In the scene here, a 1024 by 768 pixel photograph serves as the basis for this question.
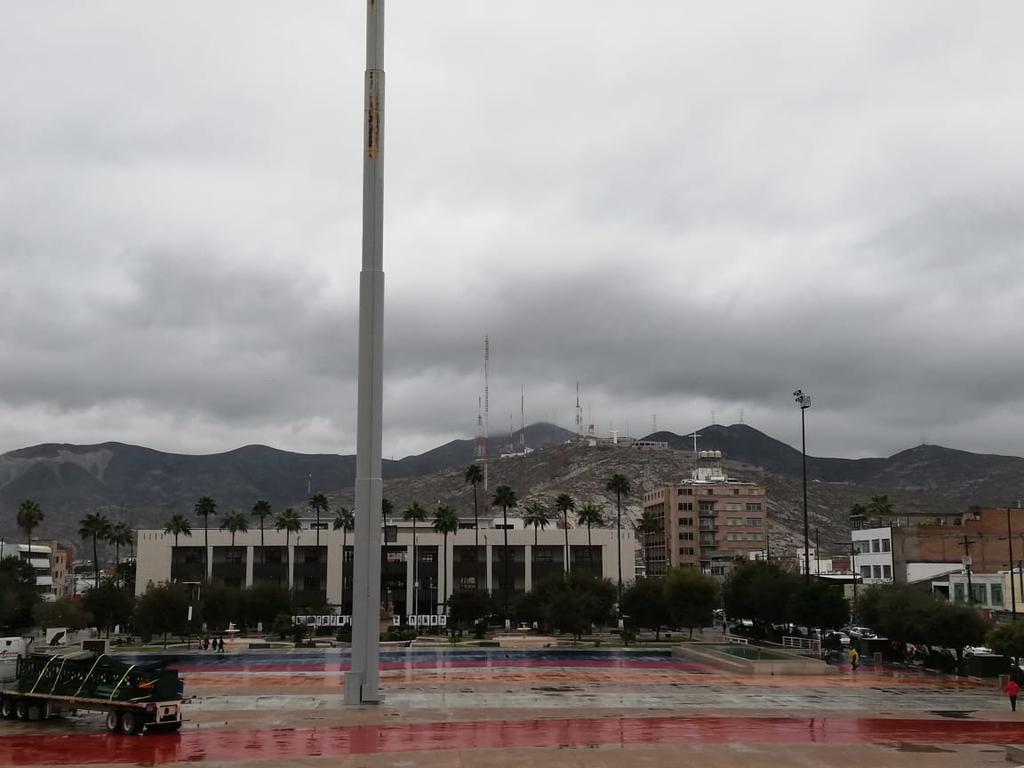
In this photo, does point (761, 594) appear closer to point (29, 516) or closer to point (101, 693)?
point (101, 693)

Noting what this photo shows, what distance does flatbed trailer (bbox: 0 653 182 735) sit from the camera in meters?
34.6

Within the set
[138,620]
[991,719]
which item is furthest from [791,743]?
[138,620]

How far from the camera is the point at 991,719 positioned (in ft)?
131

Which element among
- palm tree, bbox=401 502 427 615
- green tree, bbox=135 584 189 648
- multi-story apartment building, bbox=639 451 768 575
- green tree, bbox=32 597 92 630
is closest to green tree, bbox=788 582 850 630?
green tree, bbox=135 584 189 648

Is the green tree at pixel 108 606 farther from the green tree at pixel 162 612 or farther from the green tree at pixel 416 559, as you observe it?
the green tree at pixel 416 559

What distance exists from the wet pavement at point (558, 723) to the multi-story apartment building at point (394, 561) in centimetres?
7376

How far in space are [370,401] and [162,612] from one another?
1831 inches

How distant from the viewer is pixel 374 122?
4369 cm

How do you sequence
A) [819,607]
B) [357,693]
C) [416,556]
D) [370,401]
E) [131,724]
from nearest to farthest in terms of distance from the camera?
[131,724] < [357,693] < [370,401] < [819,607] < [416,556]

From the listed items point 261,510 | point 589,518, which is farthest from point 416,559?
point 589,518

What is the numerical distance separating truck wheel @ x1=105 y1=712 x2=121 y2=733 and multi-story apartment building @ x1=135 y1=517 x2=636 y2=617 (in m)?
96.8

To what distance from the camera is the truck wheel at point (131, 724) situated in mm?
34344

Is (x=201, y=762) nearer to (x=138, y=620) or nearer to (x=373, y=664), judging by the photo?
(x=373, y=664)

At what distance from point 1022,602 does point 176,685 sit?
2964 inches
